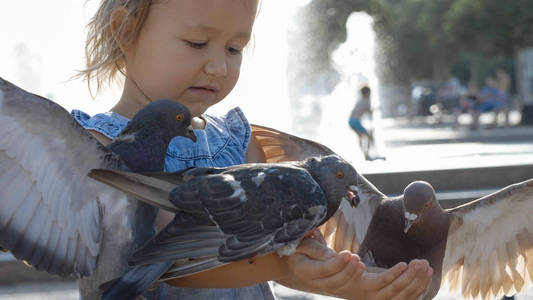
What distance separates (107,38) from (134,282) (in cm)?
106

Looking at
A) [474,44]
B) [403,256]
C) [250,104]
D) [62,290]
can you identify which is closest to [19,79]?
[250,104]

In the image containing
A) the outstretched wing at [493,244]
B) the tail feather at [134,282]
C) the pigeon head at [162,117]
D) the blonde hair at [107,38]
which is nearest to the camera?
the tail feather at [134,282]

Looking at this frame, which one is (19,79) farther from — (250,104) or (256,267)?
(256,267)

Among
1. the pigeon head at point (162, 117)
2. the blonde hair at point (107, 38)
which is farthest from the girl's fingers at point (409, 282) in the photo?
the blonde hair at point (107, 38)

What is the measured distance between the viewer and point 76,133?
154 centimetres

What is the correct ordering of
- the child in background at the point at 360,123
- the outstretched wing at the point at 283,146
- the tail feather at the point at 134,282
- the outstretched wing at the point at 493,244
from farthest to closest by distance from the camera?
the child in background at the point at 360,123, the outstretched wing at the point at 493,244, the outstretched wing at the point at 283,146, the tail feather at the point at 134,282

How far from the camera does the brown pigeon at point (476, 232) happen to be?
2.65m

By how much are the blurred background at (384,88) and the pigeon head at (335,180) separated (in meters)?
1.26

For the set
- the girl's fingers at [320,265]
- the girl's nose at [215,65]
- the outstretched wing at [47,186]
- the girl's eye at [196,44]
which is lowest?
the girl's fingers at [320,265]

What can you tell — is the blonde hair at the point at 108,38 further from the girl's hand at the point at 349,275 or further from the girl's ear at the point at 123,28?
the girl's hand at the point at 349,275

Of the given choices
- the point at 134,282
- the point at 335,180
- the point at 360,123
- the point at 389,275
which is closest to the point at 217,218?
the point at 134,282

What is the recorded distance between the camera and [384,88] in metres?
44.8

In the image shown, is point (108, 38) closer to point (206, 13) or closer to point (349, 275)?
point (206, 13)

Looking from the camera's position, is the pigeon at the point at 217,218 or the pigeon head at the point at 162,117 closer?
the pigeon at the point at 217,218
